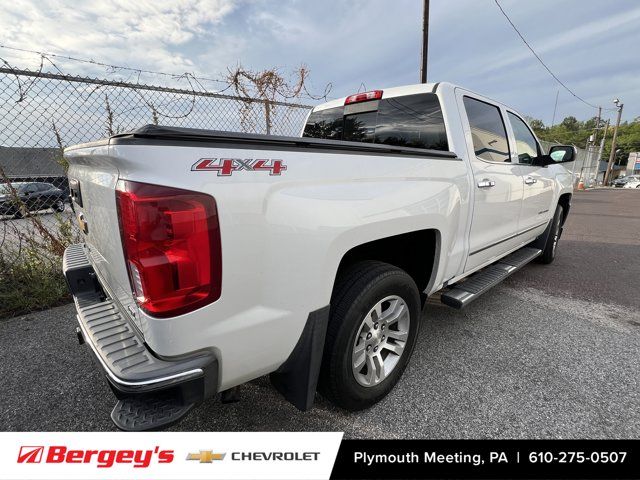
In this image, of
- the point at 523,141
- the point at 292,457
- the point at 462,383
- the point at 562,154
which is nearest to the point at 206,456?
the point at 292,457

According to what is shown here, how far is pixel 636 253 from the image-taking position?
20.1 ft

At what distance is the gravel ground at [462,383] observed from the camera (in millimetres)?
1998

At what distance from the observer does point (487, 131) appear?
299cm

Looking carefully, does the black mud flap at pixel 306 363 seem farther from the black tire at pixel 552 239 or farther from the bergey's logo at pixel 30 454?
the black tire at pixel 552 239

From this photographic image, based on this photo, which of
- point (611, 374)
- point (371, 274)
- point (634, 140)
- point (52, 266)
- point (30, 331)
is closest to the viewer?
point (371, 274)

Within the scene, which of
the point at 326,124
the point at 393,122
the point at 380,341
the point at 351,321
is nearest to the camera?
the point at 351,321

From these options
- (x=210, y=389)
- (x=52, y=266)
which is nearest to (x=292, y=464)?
(x=210, y=389)

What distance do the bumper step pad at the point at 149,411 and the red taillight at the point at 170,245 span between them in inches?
14.4

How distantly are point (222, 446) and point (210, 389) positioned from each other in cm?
51

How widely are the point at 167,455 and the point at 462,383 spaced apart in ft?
6.16

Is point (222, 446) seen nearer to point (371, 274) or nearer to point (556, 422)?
point (371, 274)

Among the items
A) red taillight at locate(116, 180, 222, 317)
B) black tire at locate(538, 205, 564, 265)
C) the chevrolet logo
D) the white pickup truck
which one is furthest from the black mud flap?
black tire at locate(538, 205, 564, 265)

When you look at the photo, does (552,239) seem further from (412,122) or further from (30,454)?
(30,454)

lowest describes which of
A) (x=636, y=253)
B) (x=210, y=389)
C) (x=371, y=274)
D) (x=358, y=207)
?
(x=636, y=253)
